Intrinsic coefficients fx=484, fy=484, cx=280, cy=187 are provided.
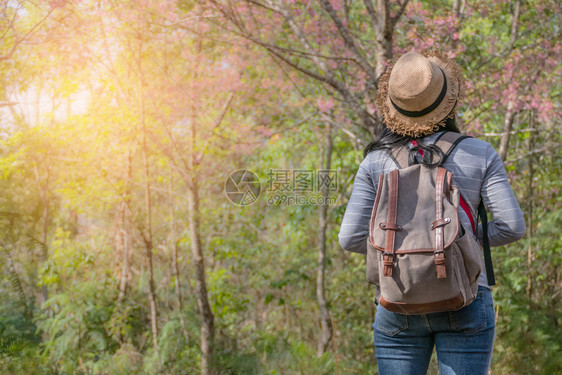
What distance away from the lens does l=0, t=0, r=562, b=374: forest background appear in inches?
173

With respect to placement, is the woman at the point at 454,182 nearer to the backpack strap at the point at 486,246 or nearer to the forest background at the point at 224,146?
the backpack strap at the point at 486,246

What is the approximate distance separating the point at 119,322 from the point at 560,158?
214 inches

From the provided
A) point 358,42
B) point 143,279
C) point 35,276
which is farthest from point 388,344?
point 35,276

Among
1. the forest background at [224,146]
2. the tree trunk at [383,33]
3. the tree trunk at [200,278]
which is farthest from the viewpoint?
the tree trunk at [200,278]

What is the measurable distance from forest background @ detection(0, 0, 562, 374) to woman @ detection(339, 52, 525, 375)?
2.43m

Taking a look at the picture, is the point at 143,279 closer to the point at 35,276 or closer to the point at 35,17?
the point at 35,276

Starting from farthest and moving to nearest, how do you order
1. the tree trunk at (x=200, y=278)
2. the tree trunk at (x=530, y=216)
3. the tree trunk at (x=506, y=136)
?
the tree trunk at (x=200, y=278) → the tree trunk at (x=530, y=216) → the tree trunk at (x=506, y=136)

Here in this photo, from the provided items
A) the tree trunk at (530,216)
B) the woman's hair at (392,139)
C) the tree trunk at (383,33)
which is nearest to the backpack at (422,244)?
the woman's hair at (392,139)

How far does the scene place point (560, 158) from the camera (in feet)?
18.3

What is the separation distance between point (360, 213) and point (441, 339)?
41cm

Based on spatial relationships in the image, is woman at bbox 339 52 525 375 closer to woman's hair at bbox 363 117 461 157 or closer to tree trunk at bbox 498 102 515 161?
woman's hair at bbox 363 117 461 157

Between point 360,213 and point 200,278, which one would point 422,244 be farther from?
point 200,278

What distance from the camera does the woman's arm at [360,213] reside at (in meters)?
1.43

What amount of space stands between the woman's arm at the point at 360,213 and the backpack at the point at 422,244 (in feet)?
0.30
